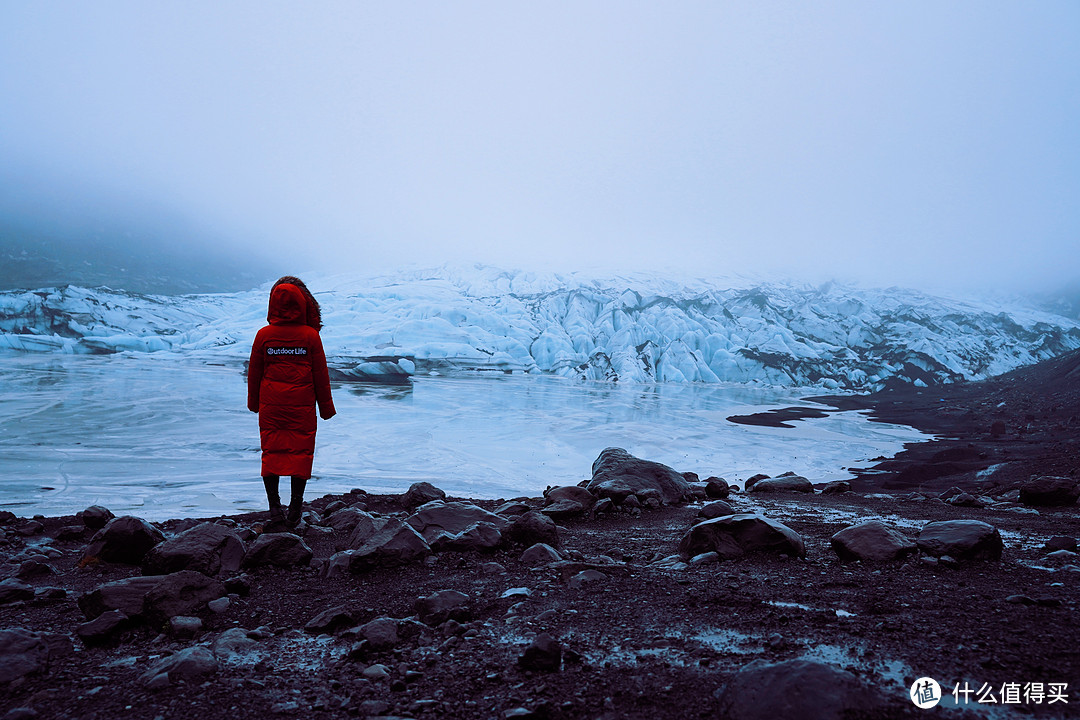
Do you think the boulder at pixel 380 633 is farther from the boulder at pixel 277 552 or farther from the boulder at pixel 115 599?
the boulder at pixel 277 552

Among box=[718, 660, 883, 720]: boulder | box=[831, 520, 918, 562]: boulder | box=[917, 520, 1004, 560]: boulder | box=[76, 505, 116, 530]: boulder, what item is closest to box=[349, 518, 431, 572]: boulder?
box=[718, 660, 883, 720]: boulder

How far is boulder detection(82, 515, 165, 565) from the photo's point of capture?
2873 millimetres

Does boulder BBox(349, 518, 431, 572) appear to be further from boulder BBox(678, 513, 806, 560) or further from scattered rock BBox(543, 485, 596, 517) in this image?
scattered rock BBox(543, 485, 596, 517)

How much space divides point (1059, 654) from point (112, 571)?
12.2 feet

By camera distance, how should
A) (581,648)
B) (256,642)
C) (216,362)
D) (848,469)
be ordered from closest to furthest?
(581,648) → (256,642) → (848,469) → (216,362)

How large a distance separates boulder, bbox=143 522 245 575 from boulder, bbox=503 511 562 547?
1.36m

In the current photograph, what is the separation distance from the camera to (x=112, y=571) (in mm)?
2762

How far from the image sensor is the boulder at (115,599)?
2.01m

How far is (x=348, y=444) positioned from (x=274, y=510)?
6.65 m

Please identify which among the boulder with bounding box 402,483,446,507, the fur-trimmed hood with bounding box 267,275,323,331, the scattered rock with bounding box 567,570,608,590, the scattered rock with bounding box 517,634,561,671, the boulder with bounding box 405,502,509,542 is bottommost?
the boulder with bounding box 402,483,446,507

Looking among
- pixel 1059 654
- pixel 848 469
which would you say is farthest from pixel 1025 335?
pixel 1059 654

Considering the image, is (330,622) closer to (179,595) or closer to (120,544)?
(179,595)

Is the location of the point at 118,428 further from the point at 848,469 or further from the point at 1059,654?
the point at 848,469

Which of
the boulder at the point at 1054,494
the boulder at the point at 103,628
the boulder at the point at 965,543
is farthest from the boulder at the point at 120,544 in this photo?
the boulder at the point at 1054,494
